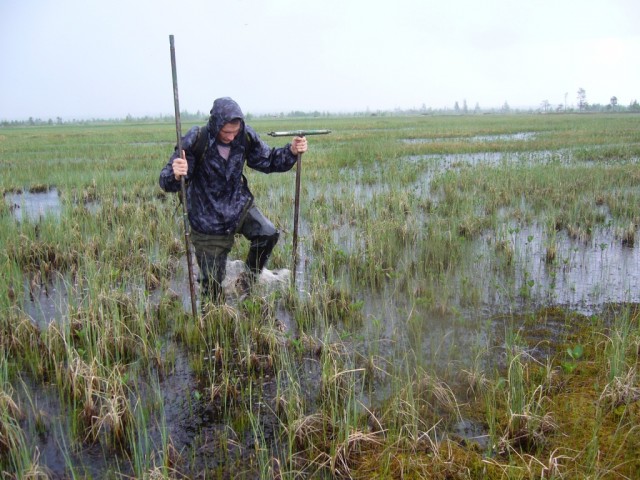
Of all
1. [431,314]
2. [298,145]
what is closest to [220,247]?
[298,145]

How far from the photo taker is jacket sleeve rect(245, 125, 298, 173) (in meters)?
4.54

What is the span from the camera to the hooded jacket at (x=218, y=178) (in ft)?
13.6

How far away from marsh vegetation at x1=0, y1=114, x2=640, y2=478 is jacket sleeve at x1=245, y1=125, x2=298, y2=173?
45.5 inches

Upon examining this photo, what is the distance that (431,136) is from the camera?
23000 millimetres

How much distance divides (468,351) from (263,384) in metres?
1.52

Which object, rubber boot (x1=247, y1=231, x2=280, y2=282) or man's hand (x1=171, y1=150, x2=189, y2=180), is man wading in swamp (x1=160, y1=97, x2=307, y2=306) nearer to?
rubber boot (x1=247, y1=231, x2=280, y2=282)

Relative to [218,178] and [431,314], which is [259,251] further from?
[431,314]

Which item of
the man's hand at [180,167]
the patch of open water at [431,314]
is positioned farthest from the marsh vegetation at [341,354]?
the man's hand at [180,167]

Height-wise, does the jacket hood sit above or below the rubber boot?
above

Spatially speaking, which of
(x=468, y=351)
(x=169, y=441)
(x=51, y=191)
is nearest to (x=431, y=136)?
(x=51, y=191)

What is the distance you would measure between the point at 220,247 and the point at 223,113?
1209 mm

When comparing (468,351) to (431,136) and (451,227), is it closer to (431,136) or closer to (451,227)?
(451,227)

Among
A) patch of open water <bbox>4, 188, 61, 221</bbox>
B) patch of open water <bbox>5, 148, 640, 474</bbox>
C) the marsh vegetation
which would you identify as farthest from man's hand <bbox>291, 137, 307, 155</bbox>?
patch of open water <bbox>4, 188, 61, 221</bbox>

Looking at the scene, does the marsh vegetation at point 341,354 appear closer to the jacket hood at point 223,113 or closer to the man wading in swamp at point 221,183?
the man wading in swamp at point 221,183
